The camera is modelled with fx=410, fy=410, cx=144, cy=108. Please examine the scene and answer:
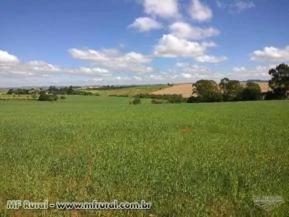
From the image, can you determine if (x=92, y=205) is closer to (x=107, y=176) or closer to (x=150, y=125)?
(x=107, y=176)

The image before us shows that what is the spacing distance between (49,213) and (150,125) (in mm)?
24533

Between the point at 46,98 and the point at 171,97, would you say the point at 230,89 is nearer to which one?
the point at 171,97

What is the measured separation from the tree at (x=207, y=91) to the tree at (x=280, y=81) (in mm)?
14295

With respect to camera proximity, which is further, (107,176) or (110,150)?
(110,150)

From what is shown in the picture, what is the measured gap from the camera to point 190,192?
42.3ft

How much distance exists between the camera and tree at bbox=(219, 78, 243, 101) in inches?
4284

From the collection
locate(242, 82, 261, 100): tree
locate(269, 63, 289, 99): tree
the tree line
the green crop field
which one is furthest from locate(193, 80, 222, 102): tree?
the green crop field

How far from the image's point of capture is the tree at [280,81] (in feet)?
338

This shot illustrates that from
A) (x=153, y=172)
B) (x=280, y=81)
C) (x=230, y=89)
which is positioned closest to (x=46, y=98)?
(x=230, y=89)

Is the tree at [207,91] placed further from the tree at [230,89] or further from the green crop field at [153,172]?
the green crop field at [153,172]

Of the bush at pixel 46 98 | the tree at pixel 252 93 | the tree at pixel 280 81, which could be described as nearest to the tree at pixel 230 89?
the tree at pixel 252 93

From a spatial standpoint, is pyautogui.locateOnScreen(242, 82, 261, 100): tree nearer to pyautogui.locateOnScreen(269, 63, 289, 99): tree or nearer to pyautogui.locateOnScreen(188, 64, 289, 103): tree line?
pyautogui.locateOnScreen(188, 64, 289, 103): tree line

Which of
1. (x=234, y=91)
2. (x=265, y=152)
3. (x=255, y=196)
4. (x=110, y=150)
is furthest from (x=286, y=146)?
(x=234, y=91)

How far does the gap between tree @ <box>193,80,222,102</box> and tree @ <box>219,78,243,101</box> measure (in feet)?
5.55
